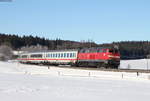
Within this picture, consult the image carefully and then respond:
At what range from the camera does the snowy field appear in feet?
54.8

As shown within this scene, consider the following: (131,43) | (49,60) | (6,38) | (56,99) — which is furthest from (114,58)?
(6,38)

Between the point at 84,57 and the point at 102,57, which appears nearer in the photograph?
the point at 102,57

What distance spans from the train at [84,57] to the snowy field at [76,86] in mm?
3515

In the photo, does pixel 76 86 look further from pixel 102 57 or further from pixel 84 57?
pixel 84 57

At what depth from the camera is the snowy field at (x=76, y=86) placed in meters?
16.7

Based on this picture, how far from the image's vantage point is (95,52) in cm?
4284

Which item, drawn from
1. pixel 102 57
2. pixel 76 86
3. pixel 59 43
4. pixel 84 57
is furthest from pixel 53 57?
pixel 59 43

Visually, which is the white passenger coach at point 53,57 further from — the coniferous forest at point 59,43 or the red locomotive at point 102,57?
the coniferous forest at point 59,43

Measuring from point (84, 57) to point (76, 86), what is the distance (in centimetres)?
2207

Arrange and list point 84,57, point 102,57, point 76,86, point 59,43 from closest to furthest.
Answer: point 76,86
point 102,57
point 84,57
point 59,43

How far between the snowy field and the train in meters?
3.51

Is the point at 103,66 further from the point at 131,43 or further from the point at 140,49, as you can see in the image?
the point at 131,43

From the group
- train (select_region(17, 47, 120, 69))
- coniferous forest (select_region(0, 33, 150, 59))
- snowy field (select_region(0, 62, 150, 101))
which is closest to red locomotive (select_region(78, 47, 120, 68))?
train (select_region(17, 47, 120, 69))

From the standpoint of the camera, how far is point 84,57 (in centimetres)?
4544
